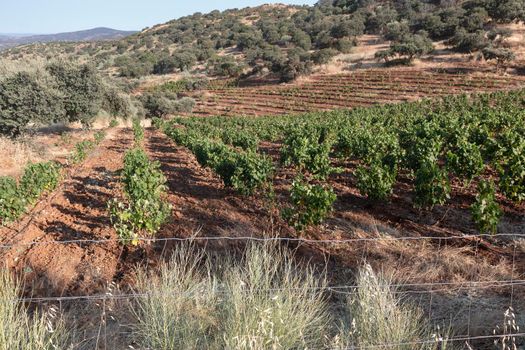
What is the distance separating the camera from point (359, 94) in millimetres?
41781

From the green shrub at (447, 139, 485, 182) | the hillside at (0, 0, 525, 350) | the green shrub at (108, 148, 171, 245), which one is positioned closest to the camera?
the hillside at (0, 0, 525, 350)

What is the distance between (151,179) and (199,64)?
7176cm

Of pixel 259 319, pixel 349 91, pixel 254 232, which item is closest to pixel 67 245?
pixel 254 232

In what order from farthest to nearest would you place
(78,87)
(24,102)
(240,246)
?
(78,87), (24,102), (240,246)

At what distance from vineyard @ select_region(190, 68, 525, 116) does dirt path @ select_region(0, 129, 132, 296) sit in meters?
31.2

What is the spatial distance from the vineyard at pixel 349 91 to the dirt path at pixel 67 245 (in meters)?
31.2

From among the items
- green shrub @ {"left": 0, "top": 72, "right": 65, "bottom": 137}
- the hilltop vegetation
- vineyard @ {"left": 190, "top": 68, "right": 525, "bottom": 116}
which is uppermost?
the hilltop vegetation

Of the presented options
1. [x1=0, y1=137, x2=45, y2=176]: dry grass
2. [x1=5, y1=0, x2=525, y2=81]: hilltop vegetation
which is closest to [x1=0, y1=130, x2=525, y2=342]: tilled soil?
[x1=0, y1=137, x2=45, y2=176]: dry grass

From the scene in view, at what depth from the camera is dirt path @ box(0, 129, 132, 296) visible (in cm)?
599

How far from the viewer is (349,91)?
43281 millimetres

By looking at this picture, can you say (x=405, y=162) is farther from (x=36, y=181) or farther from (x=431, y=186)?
(x=36, y=181)

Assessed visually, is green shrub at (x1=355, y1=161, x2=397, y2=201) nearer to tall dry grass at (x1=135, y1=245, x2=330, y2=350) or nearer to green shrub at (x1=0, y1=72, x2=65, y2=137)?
tall dry grass at (x1=135, y1=245, x2=330, y2=350)

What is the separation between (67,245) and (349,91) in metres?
40.1

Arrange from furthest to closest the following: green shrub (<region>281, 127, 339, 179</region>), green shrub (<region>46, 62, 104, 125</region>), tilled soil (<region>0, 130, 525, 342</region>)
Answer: green shrub (<region>46, 62, 104, 125</region>) < green shrub (<region>281, 127, 339, 179</region>) < tilled soil (<region>0, 130, 525, 342</region>)
